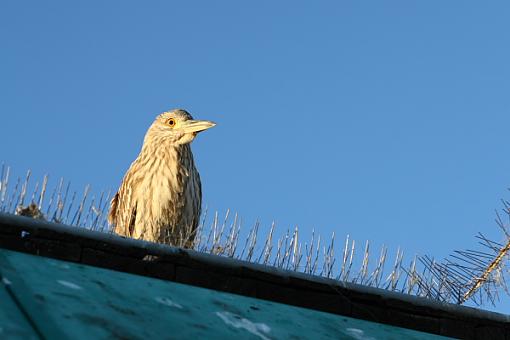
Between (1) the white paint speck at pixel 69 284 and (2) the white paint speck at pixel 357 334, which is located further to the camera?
(2) the white paint speck at pixel 357 334

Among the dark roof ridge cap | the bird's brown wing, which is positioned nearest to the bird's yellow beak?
the bird's brown wing

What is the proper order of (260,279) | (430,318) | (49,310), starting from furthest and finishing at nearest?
(430,318) → (260,279) → (49,310)

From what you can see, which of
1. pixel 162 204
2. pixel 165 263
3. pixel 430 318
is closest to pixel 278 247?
pixel 162 204

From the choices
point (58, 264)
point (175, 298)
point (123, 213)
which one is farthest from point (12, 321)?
point (123, 213)

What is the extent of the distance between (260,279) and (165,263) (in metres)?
0.57

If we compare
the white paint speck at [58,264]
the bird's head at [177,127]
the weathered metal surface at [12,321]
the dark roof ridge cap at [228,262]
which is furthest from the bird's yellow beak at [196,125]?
the weathered metal surface at [12,321]

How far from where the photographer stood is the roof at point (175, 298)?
452cm

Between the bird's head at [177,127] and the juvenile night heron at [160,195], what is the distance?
1 cm

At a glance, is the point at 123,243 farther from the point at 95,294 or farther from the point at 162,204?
the point at 162,204

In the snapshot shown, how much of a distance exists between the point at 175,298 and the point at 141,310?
15.9 inches

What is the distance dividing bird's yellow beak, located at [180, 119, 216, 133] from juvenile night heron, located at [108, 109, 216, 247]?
0.05 meters

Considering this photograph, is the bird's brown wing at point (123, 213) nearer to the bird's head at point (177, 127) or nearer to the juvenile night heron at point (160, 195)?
the juvenile night heron at point (160, 195)

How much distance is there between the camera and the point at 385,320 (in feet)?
20.2

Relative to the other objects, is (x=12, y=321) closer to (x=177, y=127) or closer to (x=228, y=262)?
(x=228, y=262)
